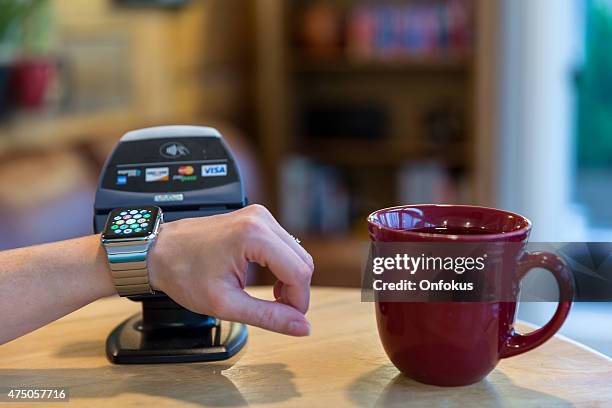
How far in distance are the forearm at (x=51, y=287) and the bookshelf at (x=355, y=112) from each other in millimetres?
2555

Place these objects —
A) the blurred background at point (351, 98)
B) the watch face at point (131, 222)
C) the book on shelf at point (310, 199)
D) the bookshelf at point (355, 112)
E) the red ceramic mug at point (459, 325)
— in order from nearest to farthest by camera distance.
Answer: the red ceramic mug at point (459, 325) → the watch face at point (131, 222) → the blurred background at point (351, 98) → the bookshelf at point (355, 112) → the book on shelf at point (310, 199)

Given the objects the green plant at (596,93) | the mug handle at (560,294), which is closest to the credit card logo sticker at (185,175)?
the mug handle at (560,294)

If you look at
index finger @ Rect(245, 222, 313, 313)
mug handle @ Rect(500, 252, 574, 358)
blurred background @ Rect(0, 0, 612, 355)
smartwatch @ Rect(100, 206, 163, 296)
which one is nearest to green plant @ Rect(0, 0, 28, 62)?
blurred background @ Rect(0, 0, 612, 355)

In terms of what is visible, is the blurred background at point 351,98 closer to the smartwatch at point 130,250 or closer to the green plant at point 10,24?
the green plant at point 10,24

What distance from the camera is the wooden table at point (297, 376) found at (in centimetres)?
86

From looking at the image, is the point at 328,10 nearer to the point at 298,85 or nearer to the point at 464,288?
the point at 298,85

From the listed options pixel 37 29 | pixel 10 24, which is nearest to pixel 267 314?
pixel 10 24

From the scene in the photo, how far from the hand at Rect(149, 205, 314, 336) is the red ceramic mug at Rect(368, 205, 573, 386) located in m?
0.08

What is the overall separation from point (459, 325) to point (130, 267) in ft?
1.10

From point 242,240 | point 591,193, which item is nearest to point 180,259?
point 242,240

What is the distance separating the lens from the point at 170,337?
3.37 ft

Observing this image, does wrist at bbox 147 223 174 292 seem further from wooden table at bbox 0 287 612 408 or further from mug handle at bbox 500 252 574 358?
mug handle at bbox 500 252 574 358

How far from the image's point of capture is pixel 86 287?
969 mm

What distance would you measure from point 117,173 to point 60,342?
21 cm
